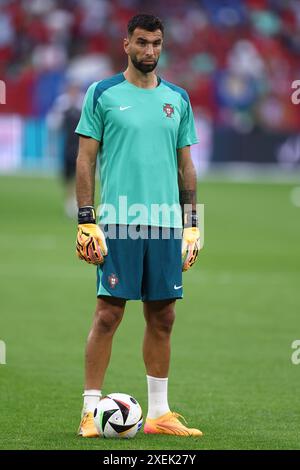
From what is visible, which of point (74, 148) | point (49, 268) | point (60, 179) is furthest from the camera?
point (60, 179)

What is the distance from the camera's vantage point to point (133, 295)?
7.21m

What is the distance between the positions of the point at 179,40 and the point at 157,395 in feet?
105

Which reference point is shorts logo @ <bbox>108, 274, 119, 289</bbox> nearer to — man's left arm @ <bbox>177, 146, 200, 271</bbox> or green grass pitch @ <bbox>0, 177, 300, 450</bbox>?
man's left arm @ <bbox>177, 146, 200, 271</bbox>

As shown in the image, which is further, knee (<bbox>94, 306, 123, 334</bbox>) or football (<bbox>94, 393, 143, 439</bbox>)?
knee (<bbox>94, 306, 123, 334</bbox>)

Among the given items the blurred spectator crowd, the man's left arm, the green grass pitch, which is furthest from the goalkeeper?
the blurred spectator crowd

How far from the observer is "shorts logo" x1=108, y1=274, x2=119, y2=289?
719 centimetres

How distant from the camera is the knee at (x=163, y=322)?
7.42 meters

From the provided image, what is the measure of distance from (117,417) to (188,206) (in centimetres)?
147

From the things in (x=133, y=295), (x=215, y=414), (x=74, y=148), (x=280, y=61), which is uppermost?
(x=280, y=61)

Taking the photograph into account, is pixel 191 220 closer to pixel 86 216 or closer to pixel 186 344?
pixel 86 216

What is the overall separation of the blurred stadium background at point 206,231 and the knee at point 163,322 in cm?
70

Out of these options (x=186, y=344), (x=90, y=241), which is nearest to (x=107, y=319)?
(x=90, y=241)
